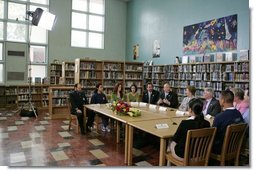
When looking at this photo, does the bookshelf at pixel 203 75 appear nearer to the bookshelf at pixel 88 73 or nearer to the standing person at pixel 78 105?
the bookshelf at pixel 88 73

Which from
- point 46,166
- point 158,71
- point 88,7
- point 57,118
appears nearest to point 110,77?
point 158,71

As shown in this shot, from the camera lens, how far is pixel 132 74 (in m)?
9.28

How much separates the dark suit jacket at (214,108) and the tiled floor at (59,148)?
1226mm

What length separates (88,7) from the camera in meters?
11.0

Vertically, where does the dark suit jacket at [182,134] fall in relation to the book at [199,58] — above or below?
below

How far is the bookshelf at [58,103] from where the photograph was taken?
704 cm

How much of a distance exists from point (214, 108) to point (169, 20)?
18.6 ft

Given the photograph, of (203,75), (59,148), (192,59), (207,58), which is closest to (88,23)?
(192,59)

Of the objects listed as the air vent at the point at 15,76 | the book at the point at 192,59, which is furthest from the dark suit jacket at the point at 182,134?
the air vent at the point at 15,76

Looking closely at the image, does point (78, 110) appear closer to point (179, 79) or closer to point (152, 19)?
point (179, 79)

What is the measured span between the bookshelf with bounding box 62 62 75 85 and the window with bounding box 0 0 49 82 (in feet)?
4.30

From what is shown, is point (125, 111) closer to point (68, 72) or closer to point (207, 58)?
point (207, 58)

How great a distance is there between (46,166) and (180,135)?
6.84ft

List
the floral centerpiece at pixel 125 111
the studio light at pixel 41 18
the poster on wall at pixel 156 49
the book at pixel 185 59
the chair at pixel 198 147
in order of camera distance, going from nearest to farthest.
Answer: the chair at pixel 198 147
the floral centerpiece at pixel 125 111
the studio light at pixel 41 18
the book at pixel 185 59
the poster on wall at pixel 156 49
